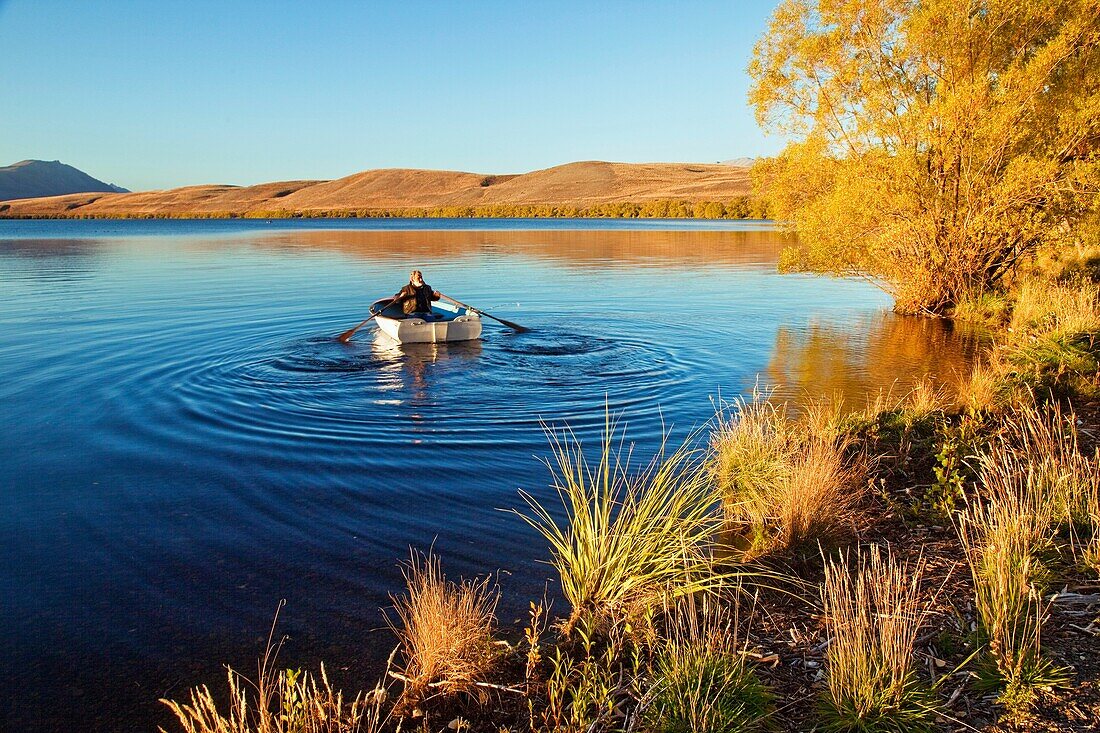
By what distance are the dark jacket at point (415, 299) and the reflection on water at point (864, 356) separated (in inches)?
331

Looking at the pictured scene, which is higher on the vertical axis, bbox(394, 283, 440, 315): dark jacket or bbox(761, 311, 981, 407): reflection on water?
bbox(394, 283, 440, 315): dark jacket

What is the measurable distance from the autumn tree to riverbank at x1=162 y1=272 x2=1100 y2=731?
44.9 ft

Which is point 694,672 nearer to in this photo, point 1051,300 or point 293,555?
point 293,555

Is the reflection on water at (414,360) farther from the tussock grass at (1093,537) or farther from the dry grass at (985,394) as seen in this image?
the tussock grass at (1093,537)

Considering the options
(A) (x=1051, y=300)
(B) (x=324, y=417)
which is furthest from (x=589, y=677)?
(A) (x=1051, y=300)

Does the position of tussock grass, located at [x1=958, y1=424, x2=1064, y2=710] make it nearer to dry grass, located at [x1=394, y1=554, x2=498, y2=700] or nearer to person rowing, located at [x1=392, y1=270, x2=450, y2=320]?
dry grass, located at [x1=394, y1=554, x2=498, y2=700]

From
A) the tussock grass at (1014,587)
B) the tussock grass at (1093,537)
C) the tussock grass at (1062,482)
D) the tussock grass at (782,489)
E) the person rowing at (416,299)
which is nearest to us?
the tussock grass at (1014,587)

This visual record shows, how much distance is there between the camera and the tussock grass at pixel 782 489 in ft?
21.3

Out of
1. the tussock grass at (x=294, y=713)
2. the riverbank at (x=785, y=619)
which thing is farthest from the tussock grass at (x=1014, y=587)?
the tussock grass at (x=294, y=713)

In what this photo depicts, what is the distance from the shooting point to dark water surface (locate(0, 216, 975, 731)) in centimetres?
576

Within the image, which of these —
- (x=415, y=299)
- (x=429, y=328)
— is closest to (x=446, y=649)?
(x=429, y=328)

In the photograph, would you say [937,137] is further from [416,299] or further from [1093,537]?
[1093,537]

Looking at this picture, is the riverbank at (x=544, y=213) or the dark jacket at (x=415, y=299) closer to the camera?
the dark jacket at (x=415, y=299)

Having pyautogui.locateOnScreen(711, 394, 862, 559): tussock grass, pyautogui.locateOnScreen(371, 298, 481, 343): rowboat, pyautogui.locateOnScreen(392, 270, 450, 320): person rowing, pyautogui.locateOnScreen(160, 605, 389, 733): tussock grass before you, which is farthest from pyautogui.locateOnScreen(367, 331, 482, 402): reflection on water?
pyautogui.locateOnScreen(160, 605, 389, 733): tussock grass
